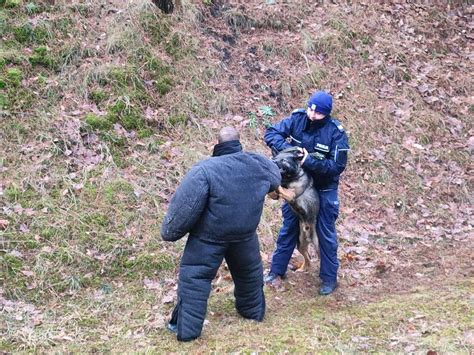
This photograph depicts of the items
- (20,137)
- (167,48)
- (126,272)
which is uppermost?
(167,48)

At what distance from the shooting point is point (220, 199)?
4719 mm

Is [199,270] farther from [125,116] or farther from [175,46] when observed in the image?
[175,46]

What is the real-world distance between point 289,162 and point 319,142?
395 millimetres

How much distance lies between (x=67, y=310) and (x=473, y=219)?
5.80 m

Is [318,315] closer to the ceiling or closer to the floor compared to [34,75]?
closer to the floor

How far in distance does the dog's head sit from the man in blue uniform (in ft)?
0.23

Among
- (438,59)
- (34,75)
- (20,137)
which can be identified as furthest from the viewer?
(438,59)

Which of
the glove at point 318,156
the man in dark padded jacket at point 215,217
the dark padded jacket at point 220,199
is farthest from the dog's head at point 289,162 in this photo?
the dark padded jacket at point 220,199

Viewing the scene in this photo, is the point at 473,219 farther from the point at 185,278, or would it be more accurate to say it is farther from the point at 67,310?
the point at 67,310

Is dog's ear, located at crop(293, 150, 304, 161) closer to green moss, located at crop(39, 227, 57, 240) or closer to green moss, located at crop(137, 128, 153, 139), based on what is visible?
green moss, located at crop(39, 227, 57, 240)

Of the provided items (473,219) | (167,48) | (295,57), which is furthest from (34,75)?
(473,219)

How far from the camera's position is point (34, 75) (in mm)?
8234

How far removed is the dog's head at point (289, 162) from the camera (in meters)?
5.54

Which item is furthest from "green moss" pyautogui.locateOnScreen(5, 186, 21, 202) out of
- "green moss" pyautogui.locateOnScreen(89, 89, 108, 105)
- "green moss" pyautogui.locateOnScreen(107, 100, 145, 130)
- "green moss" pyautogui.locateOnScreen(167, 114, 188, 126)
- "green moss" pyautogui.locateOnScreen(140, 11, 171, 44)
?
"green moss" pyautogui.locateOnScreen(140, 11, 171, 44)
